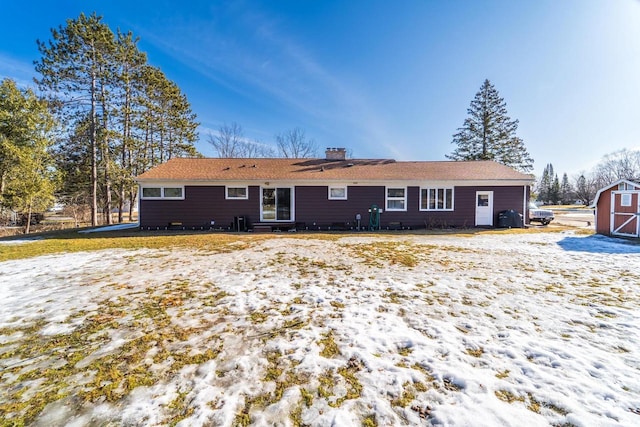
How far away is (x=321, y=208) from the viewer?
12.8 metres

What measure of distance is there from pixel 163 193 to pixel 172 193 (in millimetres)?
412

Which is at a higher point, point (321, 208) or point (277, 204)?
point (277, 204)

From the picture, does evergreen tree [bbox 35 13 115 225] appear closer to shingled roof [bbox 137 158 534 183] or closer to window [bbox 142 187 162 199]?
window [bbox 142 187 162 199]

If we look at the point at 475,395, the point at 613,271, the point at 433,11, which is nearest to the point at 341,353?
the point at 475,395

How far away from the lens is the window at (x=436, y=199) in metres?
13.0

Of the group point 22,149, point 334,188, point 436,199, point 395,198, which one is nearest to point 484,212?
point 436,199

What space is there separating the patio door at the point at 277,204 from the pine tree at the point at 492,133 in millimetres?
22827

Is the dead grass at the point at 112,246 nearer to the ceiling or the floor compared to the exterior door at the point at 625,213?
nearer to the floor

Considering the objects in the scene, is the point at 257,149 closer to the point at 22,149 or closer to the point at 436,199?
the point at 22,149

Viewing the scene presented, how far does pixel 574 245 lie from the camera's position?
8.12 meters

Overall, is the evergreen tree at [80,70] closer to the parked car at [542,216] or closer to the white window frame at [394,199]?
the white window frame at [394,199]

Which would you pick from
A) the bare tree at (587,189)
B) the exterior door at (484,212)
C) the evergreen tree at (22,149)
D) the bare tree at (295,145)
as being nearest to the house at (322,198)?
the exterior door at (484,212)

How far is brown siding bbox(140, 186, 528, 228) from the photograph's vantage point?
40.8 ft

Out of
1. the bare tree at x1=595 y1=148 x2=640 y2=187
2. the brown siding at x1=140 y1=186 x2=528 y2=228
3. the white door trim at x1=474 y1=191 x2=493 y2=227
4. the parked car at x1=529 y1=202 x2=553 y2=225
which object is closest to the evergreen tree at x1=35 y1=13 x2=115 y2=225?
the brown siding at x1=140 y1=186 x2=528 y2=228
